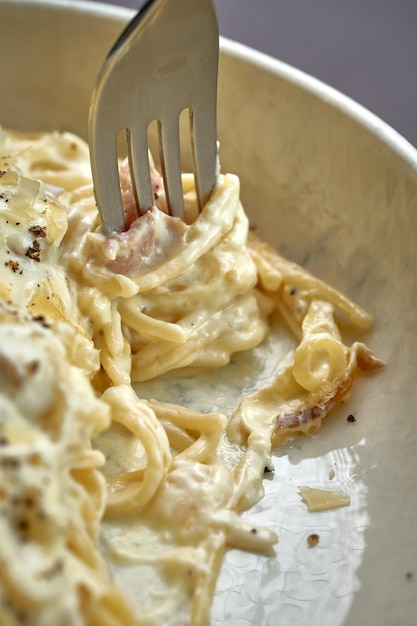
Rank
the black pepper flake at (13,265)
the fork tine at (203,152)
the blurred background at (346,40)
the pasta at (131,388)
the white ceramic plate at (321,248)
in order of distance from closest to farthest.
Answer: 1. the pasta at (131,388)
2. the white ceramic plate at (321,248)
3. the black pepper flake at (13,265)
4. the fork tine at (203,152)
5. the blurred background at (346,40)

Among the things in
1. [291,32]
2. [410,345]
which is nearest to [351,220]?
[410,345]

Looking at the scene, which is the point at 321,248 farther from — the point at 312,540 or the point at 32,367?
the point at 32,367

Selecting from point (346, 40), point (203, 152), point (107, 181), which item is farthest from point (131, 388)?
point (346, 40)

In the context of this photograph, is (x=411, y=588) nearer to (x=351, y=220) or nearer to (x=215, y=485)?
(x=215, y=485)

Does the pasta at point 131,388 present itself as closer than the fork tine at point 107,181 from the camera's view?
Yes

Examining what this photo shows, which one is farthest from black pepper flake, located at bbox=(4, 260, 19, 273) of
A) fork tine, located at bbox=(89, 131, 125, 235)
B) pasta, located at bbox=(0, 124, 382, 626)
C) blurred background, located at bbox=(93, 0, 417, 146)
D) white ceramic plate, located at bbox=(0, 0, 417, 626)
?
blurred background, located at bbox=(93, 0, 417, 146)

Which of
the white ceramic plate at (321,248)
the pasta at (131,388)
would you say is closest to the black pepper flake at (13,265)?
the pasta at (131,388)

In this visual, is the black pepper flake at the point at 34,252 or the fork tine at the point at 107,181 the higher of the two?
the fork tine at the point at 107,181

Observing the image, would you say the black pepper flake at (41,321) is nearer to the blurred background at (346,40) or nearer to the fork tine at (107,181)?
the fork tine at (107,181)
